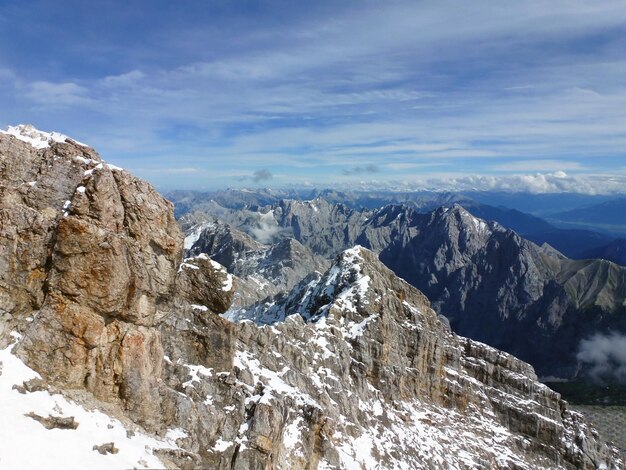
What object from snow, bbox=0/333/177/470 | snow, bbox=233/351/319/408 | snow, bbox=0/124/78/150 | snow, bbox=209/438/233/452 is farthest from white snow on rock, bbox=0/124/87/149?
snow, bbox=233/351/319/408

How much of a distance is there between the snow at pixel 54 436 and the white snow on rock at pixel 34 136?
15.9 metres

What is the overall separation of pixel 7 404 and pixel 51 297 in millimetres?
8014

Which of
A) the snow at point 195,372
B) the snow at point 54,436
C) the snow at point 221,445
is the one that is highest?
the snow at point 54,436

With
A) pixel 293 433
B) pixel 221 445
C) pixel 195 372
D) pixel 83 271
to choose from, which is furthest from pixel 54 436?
pixel 293 433

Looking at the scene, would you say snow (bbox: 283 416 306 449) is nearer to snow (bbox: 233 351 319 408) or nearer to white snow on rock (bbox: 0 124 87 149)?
snow (bbox: 233 351 319 408)

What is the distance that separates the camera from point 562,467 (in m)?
97.9

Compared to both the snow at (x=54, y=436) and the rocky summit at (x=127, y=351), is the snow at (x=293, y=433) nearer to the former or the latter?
the rocky summit at (x=127, y=351)

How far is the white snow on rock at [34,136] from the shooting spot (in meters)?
35.5

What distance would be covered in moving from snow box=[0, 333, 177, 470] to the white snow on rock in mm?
15923

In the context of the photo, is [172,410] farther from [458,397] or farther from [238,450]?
[458,397]

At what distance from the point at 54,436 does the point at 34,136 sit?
24630 mm

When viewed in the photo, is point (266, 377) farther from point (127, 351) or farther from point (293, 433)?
point (127, 351)

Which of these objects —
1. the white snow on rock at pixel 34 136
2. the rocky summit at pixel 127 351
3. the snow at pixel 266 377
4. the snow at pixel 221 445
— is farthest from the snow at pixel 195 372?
the white snow on rock at pixel 34 136

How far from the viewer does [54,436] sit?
26328mm
